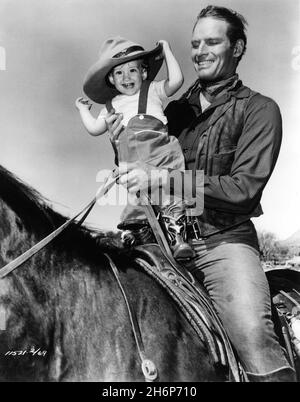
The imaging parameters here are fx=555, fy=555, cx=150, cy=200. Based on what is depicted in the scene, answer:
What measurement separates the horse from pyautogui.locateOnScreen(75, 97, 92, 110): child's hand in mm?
827

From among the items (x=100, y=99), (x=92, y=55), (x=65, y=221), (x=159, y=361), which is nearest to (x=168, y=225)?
(x=65, y=221)

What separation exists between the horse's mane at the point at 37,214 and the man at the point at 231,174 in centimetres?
34

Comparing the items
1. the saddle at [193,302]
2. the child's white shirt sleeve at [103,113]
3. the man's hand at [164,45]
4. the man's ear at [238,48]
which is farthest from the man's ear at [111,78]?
the saddle at [193,302]

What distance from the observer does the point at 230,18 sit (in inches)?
123

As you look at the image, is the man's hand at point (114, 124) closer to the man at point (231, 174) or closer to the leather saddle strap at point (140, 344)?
the man at point (231, 174)

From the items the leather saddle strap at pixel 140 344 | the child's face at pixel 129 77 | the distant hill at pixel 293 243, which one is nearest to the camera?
the leather saddle strap at pixel 140 344

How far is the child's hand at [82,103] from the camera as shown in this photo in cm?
314

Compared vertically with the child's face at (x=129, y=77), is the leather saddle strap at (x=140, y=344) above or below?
below

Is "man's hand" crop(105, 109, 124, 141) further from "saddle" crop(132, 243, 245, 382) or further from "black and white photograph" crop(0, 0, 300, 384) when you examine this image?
"saddle" crop(132, 243, 245, 382)

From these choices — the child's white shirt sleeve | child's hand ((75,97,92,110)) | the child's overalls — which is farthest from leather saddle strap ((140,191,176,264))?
child's hand ((75,97,92,110))

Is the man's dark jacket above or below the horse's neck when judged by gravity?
above

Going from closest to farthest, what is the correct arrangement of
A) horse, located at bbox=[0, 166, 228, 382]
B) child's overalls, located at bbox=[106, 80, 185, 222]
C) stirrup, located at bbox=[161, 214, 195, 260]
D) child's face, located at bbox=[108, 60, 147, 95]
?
horse, located at bbox=[0, 166, 228, 382] < stirrup, located at bbox=[161, 214, 195, 260] < child's overalls, located at bbox=[106, 80, 185, 222] < child's face, located at bbox=[108, 60, 147, 95]

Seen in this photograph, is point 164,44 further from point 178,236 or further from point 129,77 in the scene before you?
point 178,236

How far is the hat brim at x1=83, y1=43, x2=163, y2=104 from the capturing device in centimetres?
303
